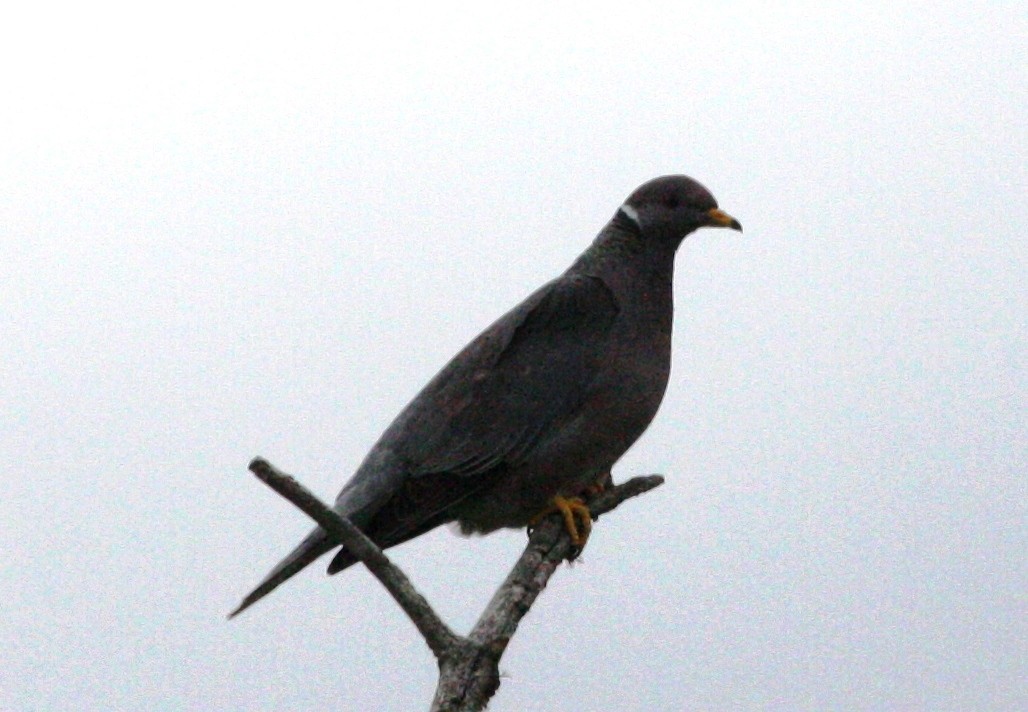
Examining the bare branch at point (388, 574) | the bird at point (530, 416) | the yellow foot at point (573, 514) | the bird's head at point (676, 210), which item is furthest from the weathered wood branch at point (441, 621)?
the bird's head at point (676, 210)

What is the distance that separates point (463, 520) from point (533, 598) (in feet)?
4.53

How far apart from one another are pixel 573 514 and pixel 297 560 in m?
1.34

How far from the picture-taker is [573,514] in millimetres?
7684

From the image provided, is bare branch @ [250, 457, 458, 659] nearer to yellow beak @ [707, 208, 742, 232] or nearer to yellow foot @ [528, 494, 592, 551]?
yellow foot @ [528, 494, 592, 551]

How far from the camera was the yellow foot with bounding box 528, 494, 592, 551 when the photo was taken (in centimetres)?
761

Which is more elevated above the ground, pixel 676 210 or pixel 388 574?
pixel 676 210

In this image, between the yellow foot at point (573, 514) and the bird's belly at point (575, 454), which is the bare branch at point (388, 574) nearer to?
the yellow foot at point (573, 514)

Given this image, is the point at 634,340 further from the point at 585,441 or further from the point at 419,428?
the point at 419,428

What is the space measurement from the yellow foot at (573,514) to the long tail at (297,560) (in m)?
1.09

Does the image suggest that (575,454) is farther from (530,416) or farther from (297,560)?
(297,560)

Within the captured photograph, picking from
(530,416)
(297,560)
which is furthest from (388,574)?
(530,416)

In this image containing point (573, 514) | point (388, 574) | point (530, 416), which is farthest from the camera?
point (530, 416)

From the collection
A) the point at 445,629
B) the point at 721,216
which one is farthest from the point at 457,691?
the point at 721,216

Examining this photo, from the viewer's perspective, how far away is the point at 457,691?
6.18 metres
